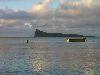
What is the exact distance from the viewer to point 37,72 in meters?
44.9

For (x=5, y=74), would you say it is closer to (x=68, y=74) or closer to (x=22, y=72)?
(x=22, y=72)

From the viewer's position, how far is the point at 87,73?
141 ft

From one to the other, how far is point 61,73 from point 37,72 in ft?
12.0

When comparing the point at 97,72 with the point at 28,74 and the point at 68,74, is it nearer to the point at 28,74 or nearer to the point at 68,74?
the point at 68,74

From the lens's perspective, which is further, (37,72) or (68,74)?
(37,72)

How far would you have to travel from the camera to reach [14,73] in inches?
1706

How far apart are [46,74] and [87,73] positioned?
531 cm

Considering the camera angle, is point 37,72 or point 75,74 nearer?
point 75,74

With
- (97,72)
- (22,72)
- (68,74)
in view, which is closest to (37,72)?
(22,72)

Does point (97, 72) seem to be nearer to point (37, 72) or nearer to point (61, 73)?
point (61, 73)

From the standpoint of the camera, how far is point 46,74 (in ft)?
140

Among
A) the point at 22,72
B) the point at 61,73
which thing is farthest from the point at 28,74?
the point at 61,73

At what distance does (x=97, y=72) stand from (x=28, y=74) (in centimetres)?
906

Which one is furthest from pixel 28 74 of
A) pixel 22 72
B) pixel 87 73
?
pixel 87 73
